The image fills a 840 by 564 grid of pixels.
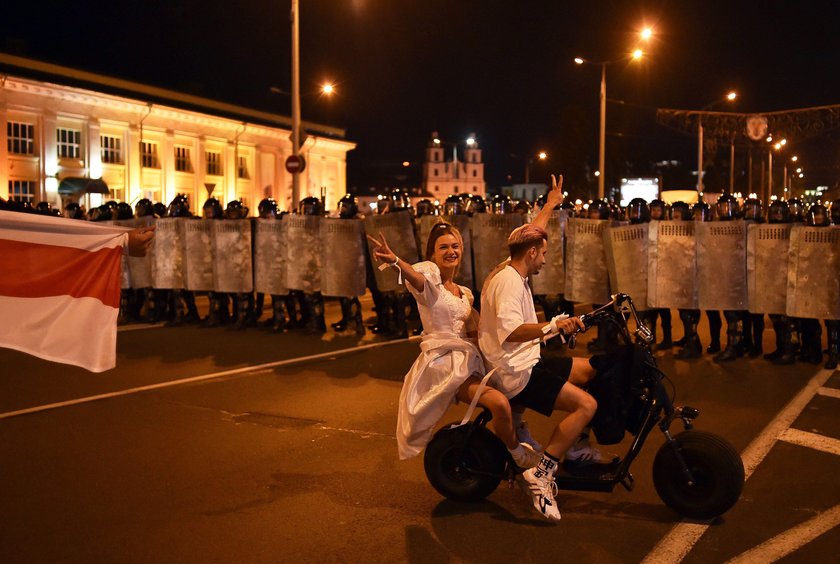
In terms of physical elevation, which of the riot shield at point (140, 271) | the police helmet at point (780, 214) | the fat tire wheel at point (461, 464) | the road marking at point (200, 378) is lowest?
the road marking at point (200, 378)

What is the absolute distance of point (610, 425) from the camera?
18.7ft

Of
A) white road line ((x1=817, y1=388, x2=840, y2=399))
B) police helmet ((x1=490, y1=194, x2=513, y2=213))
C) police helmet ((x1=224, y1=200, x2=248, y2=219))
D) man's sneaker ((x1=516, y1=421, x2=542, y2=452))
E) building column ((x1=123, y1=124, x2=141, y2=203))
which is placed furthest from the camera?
building column ((x1=123, y1=124, x2=141, y2=203))

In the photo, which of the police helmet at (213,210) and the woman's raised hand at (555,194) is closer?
the woman's raised hand at (555,194)

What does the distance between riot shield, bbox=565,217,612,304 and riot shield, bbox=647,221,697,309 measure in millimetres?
692

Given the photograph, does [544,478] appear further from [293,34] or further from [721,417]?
[293,34]

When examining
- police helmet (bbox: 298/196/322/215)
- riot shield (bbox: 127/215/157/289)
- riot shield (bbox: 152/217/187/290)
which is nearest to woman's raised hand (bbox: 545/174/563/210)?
police helmet (bbox: 298/196/322/215)

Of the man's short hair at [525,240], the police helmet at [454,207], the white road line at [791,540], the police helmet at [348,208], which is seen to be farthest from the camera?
the police helmet at [454,207]

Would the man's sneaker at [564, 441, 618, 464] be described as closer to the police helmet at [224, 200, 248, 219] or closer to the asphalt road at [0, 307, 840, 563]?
the asphalt road at [0, 307, 840, 563]

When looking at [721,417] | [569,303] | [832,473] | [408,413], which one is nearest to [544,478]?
[408,413]

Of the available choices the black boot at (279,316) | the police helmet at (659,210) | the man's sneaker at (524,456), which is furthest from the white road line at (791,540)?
the black boot at (279,316)

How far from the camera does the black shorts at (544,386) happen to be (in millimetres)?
5660

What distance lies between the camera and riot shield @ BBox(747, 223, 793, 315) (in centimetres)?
1167

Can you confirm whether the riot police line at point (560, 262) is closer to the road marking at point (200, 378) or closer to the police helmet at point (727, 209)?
the police helmet at point (727, 209)

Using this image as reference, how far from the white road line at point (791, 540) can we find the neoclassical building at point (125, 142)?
3186 cm
